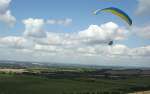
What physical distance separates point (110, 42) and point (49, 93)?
41.7 metres

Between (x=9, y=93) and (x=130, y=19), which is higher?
(x=130, y=19)

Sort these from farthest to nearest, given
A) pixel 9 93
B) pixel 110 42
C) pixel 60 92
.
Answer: pixel 60 92, pixel 9 93, pixel 110 42

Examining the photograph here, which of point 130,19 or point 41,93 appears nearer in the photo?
point 130,19

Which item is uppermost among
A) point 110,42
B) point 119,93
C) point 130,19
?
point 130,19

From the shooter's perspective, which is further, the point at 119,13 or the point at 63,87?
the point at 63,87

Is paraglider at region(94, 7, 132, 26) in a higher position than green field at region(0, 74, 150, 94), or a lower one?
higher

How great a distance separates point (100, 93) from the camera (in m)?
71.9

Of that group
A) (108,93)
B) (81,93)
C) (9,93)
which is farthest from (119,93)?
(9,93)

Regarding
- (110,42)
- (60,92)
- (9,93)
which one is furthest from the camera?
(60,92)

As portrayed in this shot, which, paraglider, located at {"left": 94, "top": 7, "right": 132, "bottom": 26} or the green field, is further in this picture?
the green field

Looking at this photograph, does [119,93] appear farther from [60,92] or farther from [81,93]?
[60,92]

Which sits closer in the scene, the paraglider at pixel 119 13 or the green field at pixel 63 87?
the paraglider at pixel 119 13

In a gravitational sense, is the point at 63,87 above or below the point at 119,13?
below

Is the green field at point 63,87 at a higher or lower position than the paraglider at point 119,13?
lower
